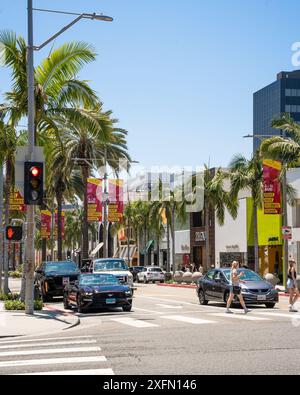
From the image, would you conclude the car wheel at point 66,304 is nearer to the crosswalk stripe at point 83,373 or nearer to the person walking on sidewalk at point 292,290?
the person walking on sidewalk at point 292,290

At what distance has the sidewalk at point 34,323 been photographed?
17.3m

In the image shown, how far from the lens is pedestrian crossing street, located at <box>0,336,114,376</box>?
10258 mm

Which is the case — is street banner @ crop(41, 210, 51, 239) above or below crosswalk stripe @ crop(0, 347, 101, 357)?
above

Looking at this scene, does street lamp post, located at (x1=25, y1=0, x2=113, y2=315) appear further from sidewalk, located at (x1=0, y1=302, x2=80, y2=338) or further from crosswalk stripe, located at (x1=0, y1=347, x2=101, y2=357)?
crosswalk stripe, located at (x1=0, y1=347, x2=101, y2=357)

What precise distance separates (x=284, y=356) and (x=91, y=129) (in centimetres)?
1499

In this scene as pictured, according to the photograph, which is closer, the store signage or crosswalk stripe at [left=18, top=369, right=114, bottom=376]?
crosswalk stripe at [left=18, top=369, right=114, bottom=376]

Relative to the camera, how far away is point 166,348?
42.0 feet

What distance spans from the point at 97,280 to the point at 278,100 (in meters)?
137

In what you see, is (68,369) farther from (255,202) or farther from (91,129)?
(255,202)

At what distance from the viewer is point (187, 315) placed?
21.7 metres

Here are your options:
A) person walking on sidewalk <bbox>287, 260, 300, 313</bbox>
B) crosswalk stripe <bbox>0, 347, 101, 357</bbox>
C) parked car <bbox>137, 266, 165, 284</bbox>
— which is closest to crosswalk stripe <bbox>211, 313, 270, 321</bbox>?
person walking on sidewalk <bbox>287, 260, 300, 313</bbox>

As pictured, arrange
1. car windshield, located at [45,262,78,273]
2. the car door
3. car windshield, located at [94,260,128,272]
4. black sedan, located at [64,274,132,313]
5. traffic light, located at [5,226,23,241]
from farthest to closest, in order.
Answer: car windshield, located at [94,260,128,272], car windshield, located at [45,262,78,273], the car door, black sedan, located at [64,274,132,313], traffic light, located at [5,226,23,241]

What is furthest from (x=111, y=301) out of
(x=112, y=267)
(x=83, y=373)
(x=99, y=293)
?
(x=83, y=373)

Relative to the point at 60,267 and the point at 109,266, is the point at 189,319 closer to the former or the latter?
the point at 60,267
